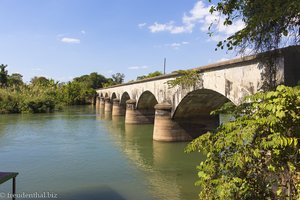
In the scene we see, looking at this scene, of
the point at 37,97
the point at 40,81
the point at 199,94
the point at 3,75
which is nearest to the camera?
the point at 199,94

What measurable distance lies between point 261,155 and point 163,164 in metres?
9.11

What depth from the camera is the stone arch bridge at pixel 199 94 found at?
8109 mm

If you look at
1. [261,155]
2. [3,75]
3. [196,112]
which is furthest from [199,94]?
[3,75]

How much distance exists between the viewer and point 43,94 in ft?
157

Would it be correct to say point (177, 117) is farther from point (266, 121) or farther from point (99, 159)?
point (266, 121)

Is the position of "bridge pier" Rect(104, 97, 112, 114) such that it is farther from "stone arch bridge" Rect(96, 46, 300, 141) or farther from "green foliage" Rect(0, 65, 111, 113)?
"stone arch bridge" Rect(96, 46, 300, 141)

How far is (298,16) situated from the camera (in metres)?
6.37

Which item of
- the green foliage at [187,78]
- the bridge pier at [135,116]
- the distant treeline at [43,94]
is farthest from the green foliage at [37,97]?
the green foliage at [187,78]

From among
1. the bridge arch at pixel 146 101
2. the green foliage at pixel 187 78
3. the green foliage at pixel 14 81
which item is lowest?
the bridge arch at pixel 146 101

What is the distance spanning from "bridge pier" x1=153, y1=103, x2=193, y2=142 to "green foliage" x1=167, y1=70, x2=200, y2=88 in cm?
240

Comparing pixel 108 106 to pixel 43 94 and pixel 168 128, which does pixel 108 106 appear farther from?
pixel 168 128

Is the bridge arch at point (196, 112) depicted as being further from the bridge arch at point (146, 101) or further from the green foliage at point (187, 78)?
the bridge arch at point (146, 101)

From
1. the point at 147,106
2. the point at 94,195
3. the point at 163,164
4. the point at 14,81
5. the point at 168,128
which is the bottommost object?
the point at 94,195

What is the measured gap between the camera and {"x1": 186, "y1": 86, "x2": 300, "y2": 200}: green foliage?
438 cm
